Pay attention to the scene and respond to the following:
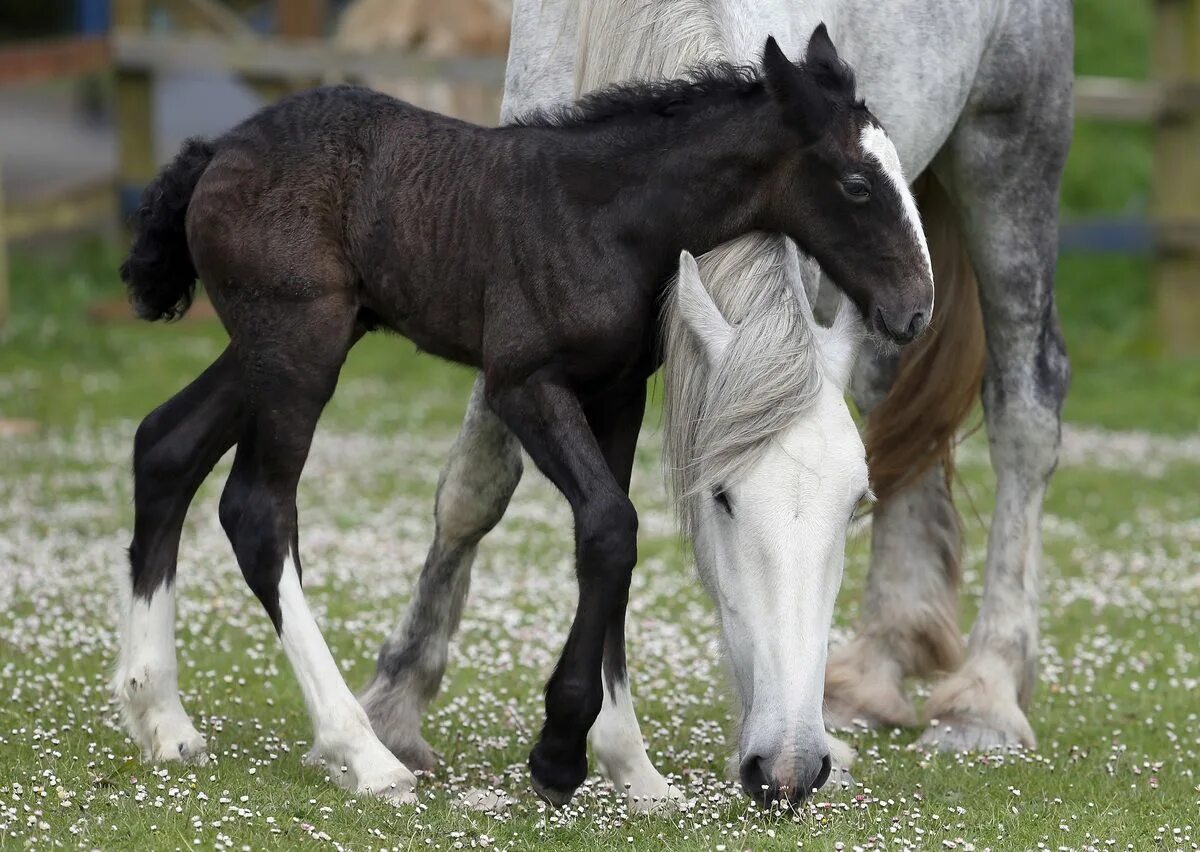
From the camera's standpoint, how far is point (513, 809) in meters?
4.37

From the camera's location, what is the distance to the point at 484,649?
6.51 meters

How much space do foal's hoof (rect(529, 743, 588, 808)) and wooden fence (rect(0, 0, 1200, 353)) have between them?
1023 cm

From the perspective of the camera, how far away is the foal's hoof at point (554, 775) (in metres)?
4.26

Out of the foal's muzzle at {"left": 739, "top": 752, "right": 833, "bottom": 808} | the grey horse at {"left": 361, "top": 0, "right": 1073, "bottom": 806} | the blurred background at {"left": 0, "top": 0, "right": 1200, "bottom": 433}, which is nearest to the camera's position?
the foal's muzzle at {"left": 739, "top": 752, "right": 833, "bottom": 808}

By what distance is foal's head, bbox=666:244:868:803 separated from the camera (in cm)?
400

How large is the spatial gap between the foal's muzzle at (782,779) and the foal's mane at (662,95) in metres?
1.59

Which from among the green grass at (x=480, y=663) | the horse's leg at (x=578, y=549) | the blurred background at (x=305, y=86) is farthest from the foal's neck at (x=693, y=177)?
the blurred background at (x=305, y=86)

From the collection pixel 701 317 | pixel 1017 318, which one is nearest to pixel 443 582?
pixel 701 317

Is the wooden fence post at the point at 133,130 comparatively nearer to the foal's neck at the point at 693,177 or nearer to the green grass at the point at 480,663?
the green grass at the point at 480,663

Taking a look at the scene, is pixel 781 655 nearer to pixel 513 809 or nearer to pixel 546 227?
pixel 513 809

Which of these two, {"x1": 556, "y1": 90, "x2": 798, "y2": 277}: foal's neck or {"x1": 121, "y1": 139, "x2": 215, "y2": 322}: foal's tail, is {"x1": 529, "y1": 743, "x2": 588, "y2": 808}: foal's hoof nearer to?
{"x1": 556, "y1": 90, "x2": 798, "y2": 277}: foal's neck

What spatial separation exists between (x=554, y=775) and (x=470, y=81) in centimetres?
1098

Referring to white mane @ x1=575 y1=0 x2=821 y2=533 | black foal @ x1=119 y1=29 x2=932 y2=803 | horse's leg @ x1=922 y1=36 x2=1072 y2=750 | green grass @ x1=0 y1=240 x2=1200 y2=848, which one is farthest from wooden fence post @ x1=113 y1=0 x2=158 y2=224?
white mane @ x1=575 y1=0 x2=821 y2=533

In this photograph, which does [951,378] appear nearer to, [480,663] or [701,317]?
[480,663]
